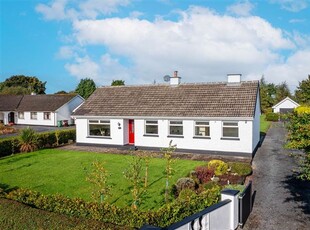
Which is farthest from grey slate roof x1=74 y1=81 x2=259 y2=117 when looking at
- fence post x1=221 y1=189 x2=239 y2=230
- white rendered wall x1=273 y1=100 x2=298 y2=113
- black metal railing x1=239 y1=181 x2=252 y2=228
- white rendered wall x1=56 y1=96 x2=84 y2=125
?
white rendered wall x1=273 y1=100 x2=298 y2=113

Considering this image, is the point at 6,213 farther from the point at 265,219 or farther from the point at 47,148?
the point at 47,148

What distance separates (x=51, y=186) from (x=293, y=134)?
12.0 metres

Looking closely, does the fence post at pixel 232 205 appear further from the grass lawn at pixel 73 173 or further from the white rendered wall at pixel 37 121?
the white rendered wall at pixel 37 121

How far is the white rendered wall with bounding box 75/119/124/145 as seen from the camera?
1014 inches

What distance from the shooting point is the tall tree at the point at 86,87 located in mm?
79562

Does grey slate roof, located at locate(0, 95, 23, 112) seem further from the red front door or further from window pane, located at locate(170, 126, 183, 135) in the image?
window pane, located at locate(170, 126, 183, 135)

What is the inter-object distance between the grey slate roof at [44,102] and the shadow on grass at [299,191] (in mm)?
41188

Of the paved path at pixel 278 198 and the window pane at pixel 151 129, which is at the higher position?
the window pane at pixel 151 129

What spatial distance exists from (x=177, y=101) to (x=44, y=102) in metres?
34.4

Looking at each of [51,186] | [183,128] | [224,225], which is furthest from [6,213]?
[183,128]

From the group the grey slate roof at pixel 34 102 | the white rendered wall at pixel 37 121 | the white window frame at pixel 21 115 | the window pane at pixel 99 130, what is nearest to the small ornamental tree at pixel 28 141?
the window pane at pixel 99 130

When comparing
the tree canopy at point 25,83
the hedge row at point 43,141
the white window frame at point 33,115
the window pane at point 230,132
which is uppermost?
the tree canopy at point 25,83

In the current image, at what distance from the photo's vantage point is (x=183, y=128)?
23672 millimetres

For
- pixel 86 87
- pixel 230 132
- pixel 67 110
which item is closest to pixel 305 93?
pixel 230 132
